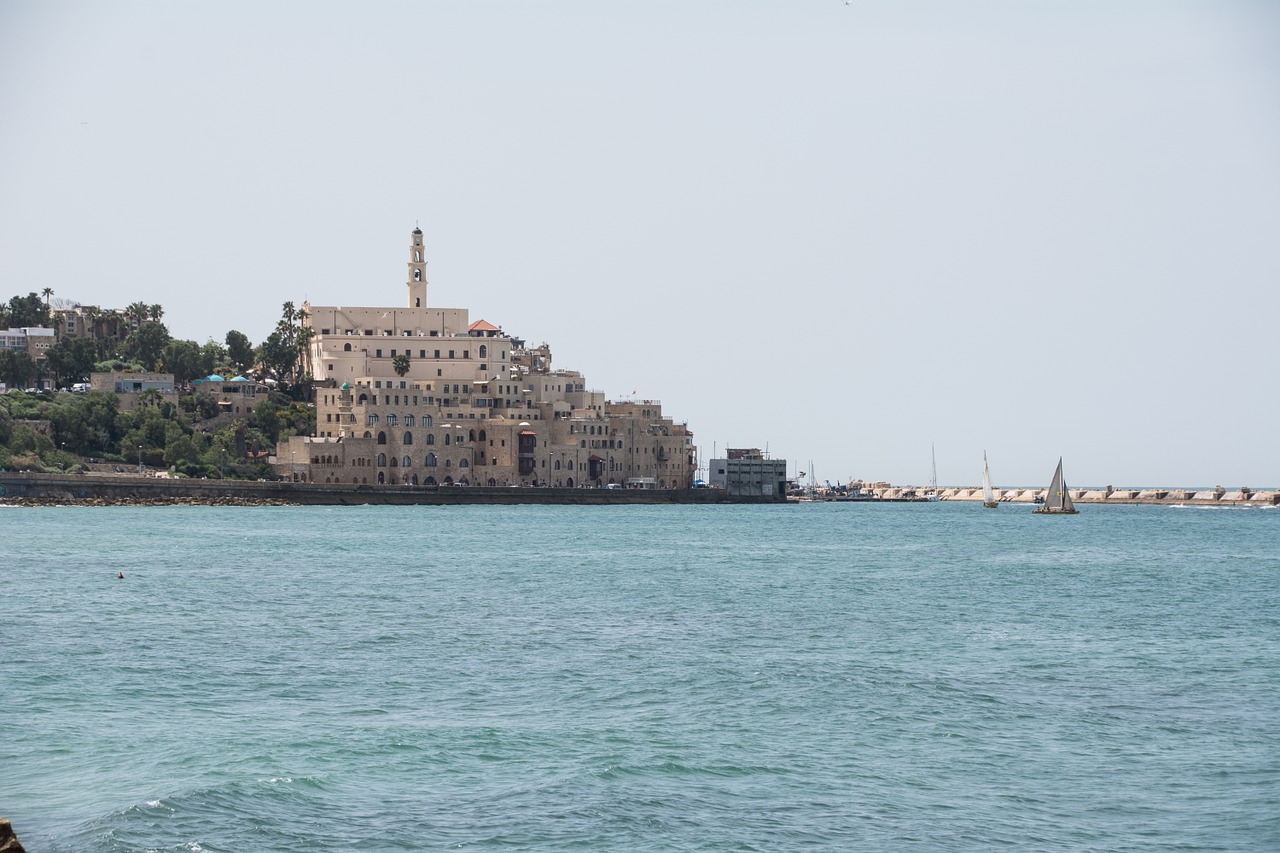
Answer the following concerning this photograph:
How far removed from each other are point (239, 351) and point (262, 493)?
35.3 meters

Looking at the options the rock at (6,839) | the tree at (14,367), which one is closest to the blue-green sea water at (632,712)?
the rock at (6,839)

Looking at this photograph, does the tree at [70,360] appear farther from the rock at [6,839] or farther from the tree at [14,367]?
the rock at [6,839]

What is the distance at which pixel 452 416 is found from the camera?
493 ft

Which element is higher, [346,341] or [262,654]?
[346,341]

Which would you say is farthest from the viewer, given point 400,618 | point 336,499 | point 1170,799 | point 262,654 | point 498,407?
point 498,407

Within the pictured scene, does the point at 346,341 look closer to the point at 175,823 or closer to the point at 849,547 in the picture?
the point at 849,547

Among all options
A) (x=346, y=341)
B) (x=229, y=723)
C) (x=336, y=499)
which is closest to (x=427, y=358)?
(x=346, y=341)

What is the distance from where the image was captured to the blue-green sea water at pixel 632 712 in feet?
67.4

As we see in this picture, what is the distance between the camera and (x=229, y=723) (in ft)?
86.5

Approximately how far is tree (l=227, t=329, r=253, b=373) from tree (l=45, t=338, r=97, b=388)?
1503 cm

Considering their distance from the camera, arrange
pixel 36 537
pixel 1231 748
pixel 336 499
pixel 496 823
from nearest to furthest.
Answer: pixel 496 823 < pixel 1231 748 < pixel 36 537 < pixel 336 499

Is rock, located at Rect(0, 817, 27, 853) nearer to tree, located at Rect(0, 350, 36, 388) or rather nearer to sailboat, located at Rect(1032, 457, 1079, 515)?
sailboat, located at Rect(1032, 457, 1079, 515)

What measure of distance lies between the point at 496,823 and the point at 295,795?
10.7 ft

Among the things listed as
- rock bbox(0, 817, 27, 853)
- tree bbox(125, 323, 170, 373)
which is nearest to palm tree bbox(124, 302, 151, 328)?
tree bbox(125, 323, 170, 373)
